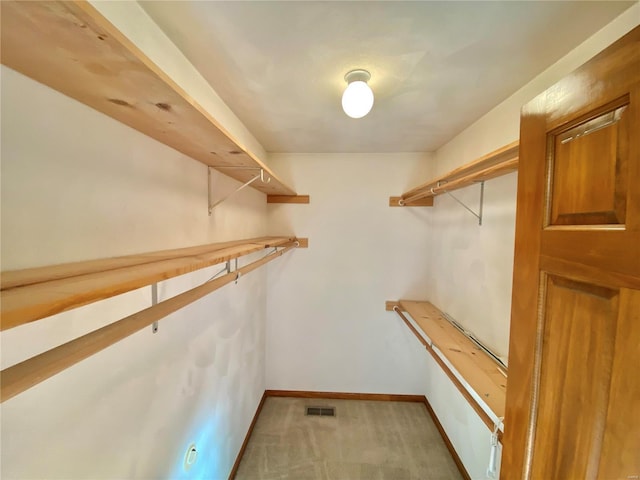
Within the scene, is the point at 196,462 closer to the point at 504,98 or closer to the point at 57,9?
the point at 57,9

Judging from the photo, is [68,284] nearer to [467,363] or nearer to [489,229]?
[467,363]

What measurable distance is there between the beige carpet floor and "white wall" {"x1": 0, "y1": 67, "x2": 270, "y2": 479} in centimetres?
74

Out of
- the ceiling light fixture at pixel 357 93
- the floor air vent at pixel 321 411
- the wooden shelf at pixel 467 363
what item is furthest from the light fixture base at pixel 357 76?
the floor air vent at pixel 321 411

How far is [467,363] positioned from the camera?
1403 millimetres

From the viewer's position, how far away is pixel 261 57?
109cm

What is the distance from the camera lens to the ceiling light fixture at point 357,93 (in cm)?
118

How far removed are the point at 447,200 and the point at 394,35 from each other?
158cm

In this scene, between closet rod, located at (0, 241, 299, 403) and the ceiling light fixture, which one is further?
the ceiling light fixture

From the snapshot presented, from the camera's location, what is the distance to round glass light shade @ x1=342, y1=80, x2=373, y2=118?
118cm

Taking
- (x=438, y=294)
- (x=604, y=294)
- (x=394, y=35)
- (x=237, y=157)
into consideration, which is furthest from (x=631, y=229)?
(x=438, y=294)

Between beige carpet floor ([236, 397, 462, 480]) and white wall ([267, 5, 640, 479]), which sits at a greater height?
white wall ([267, 5, 640, 479])

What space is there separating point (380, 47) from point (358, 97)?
0.68ft

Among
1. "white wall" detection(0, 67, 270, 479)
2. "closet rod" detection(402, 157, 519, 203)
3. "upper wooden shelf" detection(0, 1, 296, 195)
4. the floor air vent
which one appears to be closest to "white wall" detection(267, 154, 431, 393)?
the floor air vent

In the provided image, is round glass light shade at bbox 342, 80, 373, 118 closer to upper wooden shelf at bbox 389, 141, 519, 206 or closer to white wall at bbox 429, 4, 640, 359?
upper wooden shelf at bbox 389, 141, 519, 206
